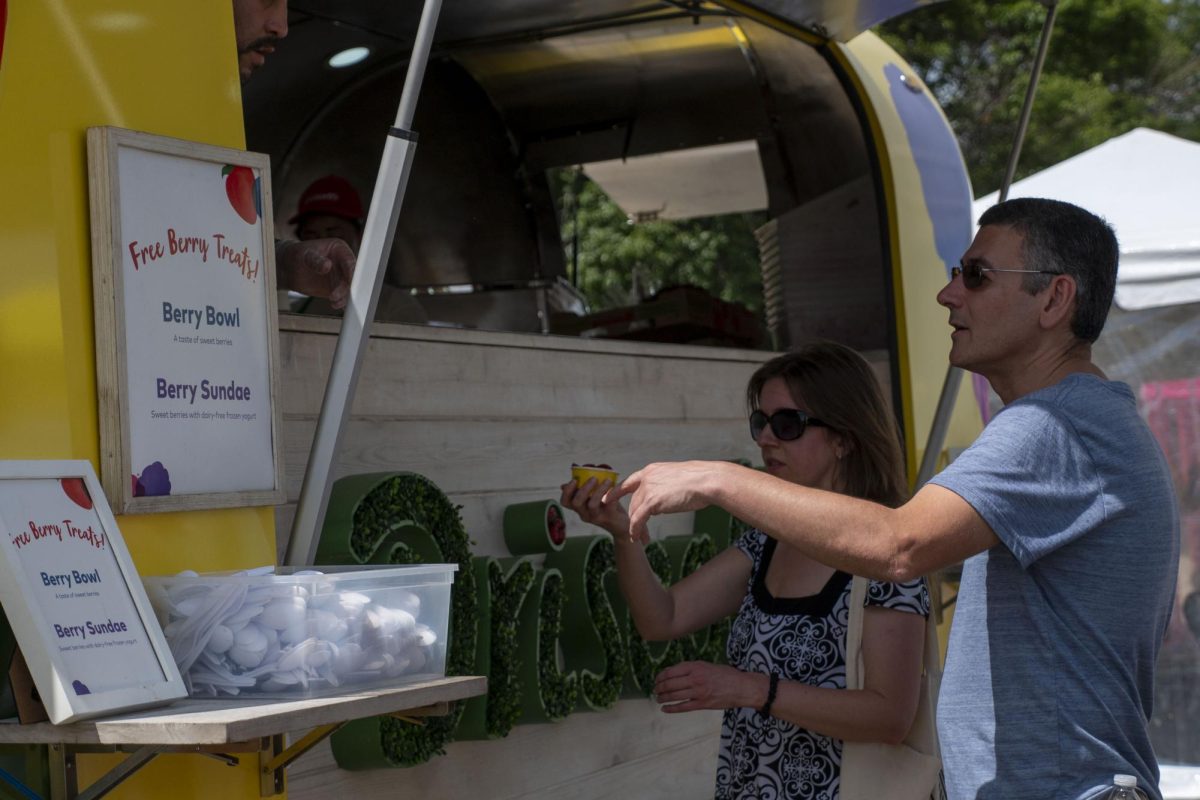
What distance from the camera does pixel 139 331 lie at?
6.73 ft

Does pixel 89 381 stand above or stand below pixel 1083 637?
above

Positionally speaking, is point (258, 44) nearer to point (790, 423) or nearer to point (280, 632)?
point (280, 632)

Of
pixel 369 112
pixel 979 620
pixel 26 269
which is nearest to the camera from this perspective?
pixel 26 269

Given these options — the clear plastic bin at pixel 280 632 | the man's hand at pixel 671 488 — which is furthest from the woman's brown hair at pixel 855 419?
the clear plastic bin at pixel 280 632

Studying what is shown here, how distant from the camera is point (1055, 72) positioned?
790 inches

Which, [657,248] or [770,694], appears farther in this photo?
[657,248]

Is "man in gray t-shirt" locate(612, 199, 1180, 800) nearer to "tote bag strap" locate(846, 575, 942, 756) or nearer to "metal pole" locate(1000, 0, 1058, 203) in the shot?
"tote bag strap" locate(846, 575, 942, 756)

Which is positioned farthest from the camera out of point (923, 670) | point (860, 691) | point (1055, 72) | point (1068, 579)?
point (1055, 72)

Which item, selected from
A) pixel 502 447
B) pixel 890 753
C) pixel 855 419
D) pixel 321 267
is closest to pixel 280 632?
pixel 321 267

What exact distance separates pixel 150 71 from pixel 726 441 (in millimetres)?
2753

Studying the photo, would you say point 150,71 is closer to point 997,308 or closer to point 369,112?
point 997,308

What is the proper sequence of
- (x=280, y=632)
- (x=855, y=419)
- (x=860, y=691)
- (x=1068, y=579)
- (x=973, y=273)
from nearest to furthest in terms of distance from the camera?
(x=280, y=632)
(x=1068, y=579)
(x=973, y=273)
(x=860, y=691)
(x=855, y=419)

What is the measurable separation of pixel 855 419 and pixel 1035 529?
36.4 inches

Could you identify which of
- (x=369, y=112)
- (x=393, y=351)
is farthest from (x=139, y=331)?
(x=369, y=112)
